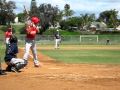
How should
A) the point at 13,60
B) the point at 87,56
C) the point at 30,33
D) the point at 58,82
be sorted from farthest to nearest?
1. the point at 87,56
2. the point at 30,33
3. the point at 13,60
4. the point at 58,82

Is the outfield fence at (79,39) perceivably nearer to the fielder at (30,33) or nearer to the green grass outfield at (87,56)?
the green grass outfield at (87,56)

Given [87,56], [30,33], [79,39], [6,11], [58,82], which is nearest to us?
[58,82]

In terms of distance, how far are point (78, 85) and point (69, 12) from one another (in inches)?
4975

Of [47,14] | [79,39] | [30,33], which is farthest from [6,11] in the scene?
[30,33]

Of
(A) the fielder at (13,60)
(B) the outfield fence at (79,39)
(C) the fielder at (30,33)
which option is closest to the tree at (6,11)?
(B) the outfield fence at (79,39)

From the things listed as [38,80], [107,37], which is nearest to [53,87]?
[38,80]

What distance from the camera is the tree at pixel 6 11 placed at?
83.6 m

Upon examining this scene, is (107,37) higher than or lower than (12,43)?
lower

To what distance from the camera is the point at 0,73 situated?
13.0 m

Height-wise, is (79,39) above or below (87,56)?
below

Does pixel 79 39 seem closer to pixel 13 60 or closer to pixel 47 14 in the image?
pixel 47 14

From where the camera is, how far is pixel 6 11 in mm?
84250

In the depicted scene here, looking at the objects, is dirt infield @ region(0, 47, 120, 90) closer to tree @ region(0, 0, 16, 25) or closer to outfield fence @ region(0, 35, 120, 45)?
outfield fence @ region(0, 35, 120, 45)

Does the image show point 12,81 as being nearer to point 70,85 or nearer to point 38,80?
point 38,80
